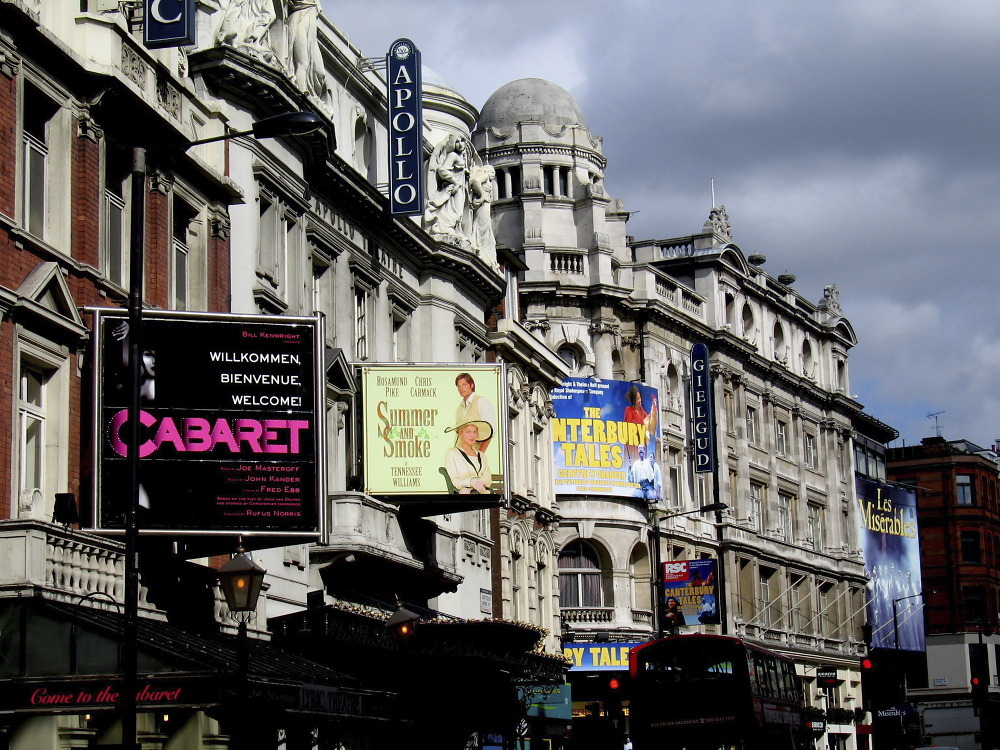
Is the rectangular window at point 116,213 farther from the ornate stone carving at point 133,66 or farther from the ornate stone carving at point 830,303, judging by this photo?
the ornate stone carving at point 830,303

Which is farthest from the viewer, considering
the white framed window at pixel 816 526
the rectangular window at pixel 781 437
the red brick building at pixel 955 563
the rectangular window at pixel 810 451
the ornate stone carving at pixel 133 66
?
the red brick building at pixel 955 563

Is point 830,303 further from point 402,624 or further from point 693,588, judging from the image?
point 402,624

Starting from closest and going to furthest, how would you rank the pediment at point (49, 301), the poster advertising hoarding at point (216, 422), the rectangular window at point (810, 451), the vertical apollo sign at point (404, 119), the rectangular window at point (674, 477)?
the pediment at point (49, 301), the poster advertising hoarding at point (216, 422), the vertical apollo sign at point (404, 119), the rectangular window at point (674, 477), the rectangular window at point (810, 451)

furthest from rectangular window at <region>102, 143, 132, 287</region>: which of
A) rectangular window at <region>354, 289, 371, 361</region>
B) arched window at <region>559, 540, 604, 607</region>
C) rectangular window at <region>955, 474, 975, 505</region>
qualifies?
rectangular window at <region>955, 474, 975, 505</region>

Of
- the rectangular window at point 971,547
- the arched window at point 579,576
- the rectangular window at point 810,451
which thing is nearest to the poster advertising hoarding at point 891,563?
the rectangular window at point 810,451

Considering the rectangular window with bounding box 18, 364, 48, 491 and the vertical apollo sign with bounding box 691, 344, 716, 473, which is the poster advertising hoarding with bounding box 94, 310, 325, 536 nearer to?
the rectangular window with bounding box 18, 364, 48, 491

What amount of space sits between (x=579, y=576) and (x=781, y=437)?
2038cm

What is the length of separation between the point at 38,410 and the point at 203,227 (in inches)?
262

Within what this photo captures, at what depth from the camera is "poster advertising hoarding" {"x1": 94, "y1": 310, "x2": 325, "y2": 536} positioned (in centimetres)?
2323

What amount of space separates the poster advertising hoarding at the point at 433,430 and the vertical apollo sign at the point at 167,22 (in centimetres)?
1146

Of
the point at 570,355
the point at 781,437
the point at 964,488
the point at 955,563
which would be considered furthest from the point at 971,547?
the point at 570,355

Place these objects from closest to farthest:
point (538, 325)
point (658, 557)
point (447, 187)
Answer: point (447, 187) → point (658, 557) → point (538, 325)

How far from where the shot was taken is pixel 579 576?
63781 mm

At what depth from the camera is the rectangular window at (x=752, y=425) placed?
7662cm
